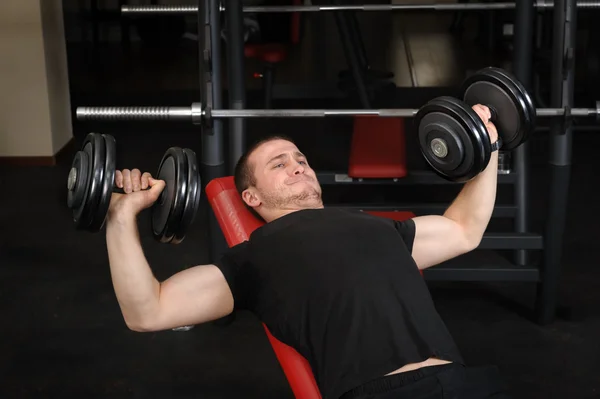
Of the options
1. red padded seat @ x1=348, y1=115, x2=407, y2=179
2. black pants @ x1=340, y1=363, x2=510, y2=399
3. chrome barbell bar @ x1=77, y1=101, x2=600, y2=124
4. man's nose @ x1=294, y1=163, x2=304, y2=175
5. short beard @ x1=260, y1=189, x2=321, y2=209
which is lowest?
black pants @ x1=340, y1=363, x2=510, y2=399

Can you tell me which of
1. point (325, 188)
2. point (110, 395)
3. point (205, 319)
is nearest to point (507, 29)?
point (325, 188)

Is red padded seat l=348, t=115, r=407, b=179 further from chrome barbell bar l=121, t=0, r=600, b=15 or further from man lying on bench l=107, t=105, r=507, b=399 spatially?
man lying on bench l=107, t=105, r=507, b=399

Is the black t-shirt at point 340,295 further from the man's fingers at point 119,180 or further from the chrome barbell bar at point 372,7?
the chrome barbell bar at point 372,7

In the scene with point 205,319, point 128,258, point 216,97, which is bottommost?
point 205,319

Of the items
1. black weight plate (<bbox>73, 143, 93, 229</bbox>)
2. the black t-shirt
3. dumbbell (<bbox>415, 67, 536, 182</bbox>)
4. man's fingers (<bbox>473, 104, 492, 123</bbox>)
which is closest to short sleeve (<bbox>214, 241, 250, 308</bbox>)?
the black t-shirt

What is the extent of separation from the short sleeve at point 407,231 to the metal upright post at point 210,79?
0.74m

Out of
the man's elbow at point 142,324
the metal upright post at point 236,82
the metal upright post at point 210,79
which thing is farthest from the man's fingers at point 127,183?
the metal upright post at point 236,82

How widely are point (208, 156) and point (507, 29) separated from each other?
11.4ft

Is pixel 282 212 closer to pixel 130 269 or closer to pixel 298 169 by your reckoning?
pixel 298 169

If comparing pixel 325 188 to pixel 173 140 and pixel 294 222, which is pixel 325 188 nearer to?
pixel 173 140

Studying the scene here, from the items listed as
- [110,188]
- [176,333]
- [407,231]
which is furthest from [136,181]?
[176,333]

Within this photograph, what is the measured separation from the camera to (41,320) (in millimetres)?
2914

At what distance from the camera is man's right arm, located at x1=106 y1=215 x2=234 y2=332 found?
62.8 inches

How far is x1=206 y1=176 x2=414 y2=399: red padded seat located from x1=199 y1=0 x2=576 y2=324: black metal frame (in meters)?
0.39
